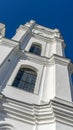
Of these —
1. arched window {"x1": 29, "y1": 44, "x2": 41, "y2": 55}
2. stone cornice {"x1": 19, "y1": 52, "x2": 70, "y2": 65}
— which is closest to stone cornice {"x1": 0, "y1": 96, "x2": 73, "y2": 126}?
Answer: stone cornice {"x1": 19, "y1": 52, "x2": 70, "y2": 65}

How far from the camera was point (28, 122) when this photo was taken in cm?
1234

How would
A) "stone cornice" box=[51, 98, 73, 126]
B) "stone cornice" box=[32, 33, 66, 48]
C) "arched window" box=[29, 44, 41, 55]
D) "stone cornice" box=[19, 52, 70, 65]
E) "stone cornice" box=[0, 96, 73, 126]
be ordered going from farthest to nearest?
"stone cornice" box=[32, 33, 66, 48] < "arched window" box=[29, 44, 41, 55] < "stone cornice" box=[19, 52, 70, 65] < "stone cornice" box=[0, 96, 73, 126] < "stone cornice" box=[51, 98, 73, 126]

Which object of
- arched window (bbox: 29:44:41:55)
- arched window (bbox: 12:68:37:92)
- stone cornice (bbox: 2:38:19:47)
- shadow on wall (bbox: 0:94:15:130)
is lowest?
shadow on wall (bbox: 0:94:15:130)

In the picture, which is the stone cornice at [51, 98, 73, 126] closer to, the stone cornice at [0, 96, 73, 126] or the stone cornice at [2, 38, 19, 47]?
the stone cornice at [0, 96, 73, 126]

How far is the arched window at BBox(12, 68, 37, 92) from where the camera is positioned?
637 inches

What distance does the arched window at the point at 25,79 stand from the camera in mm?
16172

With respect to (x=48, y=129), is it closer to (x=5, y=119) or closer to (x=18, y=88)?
Answer: (x=5, y=119)

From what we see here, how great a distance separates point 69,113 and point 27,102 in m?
2.29

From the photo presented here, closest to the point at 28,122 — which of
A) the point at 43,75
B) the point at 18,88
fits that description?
the point at 18,88

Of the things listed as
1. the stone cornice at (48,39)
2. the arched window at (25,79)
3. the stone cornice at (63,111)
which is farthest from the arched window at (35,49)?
the stone cornice at (63,111)

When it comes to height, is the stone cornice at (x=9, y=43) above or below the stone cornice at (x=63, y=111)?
above

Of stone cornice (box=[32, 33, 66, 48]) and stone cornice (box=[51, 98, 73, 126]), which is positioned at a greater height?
stone cornice (box=[32, 33, 66, 48])

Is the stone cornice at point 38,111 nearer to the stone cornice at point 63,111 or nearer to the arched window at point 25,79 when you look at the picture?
the stone cornice at point 63,111

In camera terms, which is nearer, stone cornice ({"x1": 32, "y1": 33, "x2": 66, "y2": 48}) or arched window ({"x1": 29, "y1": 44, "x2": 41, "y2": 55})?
arched window ({"x1": 29, "y1": 44, "x2": 41, "y2": 55})
